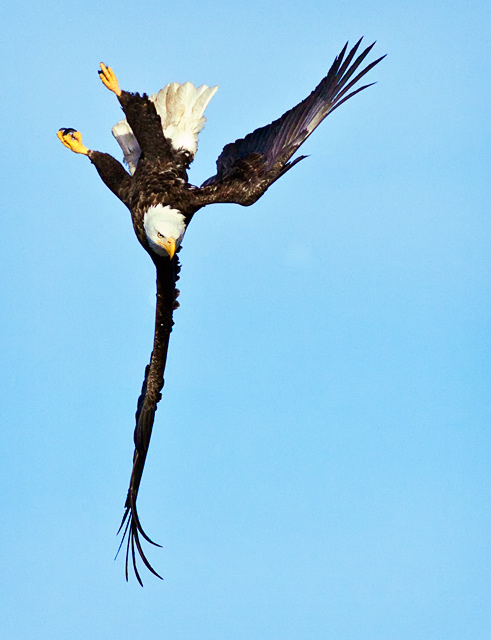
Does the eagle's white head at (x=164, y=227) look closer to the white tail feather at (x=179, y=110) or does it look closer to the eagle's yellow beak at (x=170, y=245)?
the eagle's yellow beak at (x=170, y=245)

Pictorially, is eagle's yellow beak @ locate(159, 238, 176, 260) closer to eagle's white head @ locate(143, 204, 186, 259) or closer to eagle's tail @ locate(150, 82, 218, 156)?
eagle's white head @ locate(143, 204, 186, 259)

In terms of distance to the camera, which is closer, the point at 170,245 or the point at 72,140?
the point at 170,245

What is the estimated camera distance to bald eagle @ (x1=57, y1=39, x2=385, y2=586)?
35.1 ft

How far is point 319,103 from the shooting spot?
1109 cm

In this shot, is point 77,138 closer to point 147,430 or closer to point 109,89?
point 109,89

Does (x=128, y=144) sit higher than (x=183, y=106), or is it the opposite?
(x=183, y=106)

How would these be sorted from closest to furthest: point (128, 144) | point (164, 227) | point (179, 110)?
point (164, 227)
point (179, 110)
point (128, 144)

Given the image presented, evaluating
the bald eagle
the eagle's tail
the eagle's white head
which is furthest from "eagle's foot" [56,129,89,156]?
the eagle's white head

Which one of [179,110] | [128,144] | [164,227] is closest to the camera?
[164,227]

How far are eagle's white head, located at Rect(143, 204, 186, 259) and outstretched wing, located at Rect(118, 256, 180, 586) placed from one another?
65cm

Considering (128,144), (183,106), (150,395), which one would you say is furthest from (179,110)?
(150,395)

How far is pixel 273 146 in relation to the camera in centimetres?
1138

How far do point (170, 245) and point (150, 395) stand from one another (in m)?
2.29

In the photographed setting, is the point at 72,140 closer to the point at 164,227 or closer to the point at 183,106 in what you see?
the point at 183,106
